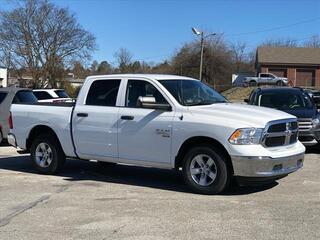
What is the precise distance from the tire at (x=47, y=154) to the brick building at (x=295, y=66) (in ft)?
220

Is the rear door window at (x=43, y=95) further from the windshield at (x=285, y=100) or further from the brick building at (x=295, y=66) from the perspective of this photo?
the brick building at (x=295, y=66)

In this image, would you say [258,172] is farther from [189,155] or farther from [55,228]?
[55,228]

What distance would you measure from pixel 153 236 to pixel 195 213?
1110mm

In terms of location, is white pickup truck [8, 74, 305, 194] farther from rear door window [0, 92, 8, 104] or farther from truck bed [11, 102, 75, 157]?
rear door window [0, 92, 8, 104]

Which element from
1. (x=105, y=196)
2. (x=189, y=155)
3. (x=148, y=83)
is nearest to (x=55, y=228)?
(x=105, y=196)

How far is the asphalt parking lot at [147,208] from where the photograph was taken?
20.0 ft

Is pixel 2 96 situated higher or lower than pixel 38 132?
higher

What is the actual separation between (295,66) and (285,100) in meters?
63.6

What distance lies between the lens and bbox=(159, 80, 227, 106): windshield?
8555 millimetres

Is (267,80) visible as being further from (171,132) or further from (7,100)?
(171,132)

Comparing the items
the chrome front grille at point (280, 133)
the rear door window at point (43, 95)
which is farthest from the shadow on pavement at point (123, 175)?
the rear door window at point (43, 95)

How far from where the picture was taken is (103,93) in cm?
935

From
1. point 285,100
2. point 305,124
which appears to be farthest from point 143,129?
point 285,100

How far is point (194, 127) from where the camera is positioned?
26.4 ft
